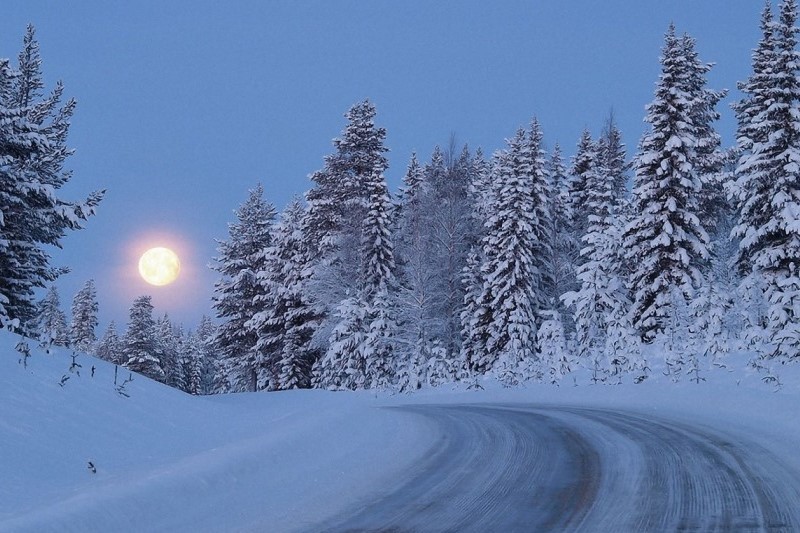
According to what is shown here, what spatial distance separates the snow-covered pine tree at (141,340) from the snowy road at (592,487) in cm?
4677

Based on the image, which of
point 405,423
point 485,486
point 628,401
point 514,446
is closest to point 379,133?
point 628,401

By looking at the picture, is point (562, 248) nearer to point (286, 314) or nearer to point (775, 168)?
point (775, 168)

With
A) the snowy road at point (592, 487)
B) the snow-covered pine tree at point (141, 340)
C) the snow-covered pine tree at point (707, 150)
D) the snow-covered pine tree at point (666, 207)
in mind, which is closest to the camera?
the snowy road at point (592, 487)

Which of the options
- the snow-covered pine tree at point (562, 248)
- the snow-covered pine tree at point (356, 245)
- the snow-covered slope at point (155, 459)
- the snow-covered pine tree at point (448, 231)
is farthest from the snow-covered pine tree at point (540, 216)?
the snow-covered slope at point (155, 459)

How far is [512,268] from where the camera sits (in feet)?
98.5

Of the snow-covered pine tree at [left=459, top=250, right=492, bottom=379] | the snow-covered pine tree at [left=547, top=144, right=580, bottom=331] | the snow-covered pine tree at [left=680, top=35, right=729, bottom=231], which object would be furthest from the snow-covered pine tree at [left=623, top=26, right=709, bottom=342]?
the snow-covered pine tree at [left=459, top=250, right=492, bottom=379]

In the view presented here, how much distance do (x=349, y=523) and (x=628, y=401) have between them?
12.0m

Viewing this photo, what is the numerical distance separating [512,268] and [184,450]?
24396 mm

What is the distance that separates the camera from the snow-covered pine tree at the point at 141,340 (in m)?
49.4

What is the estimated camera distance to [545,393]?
18.8 metres

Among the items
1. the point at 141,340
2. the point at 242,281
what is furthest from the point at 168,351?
the point at 242,281

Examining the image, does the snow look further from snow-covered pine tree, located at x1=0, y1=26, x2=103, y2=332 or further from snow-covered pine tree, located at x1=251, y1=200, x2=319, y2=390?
snow-covered pine tree, located at x1=251, y1=200, x2=319, y2=390

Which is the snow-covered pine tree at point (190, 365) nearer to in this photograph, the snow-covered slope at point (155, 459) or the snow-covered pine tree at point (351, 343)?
the snow-covered pine tree at point (351, 343)

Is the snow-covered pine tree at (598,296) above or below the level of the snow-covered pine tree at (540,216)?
below
